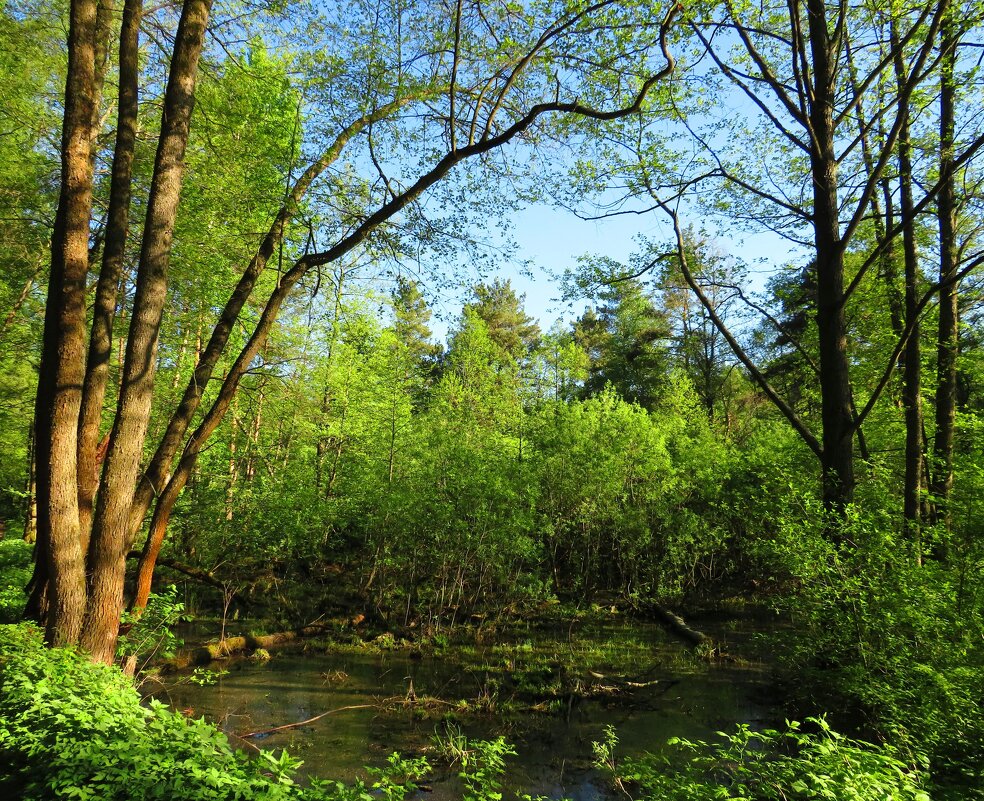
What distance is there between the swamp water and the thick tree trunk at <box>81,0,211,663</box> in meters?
1.66

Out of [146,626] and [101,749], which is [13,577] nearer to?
[146,626]

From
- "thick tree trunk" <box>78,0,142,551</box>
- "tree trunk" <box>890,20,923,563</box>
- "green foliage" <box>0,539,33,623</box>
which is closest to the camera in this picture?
"thick tree trunk" <box>78,0,142,551</box>

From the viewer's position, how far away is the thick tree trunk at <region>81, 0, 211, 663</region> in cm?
508

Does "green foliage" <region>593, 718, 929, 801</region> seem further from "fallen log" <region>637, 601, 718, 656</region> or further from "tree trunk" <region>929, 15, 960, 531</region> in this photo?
A: "fallen log" <region>637, 601, 718, 656</region>

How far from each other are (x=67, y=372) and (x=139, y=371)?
577 mm

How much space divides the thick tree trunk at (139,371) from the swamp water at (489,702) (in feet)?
5.46

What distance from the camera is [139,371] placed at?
5.39 metres

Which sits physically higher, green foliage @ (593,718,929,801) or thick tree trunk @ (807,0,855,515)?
thick tree trunk @ (807,0,855,515)

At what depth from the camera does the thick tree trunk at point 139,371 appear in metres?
5.08

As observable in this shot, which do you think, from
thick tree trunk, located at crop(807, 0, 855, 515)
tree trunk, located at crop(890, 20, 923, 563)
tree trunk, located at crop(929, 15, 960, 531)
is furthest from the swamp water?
tree trunk, located at crop(929, 15, 960, 531)

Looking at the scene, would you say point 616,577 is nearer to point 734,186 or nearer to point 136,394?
point 734,186

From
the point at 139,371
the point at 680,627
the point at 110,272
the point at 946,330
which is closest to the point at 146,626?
the point at 139,371

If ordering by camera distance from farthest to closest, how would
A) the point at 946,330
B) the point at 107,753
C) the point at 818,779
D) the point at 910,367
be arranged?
the point at 946,330, the point at 910,367, the point at 107,753, the point at 818,779

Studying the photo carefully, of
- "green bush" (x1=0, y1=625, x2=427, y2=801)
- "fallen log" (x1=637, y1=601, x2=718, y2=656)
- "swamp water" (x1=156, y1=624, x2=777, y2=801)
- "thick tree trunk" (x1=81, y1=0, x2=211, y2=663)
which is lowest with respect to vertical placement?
"fallen log" (x1=637, y1=601, x2=718, y2=656)
